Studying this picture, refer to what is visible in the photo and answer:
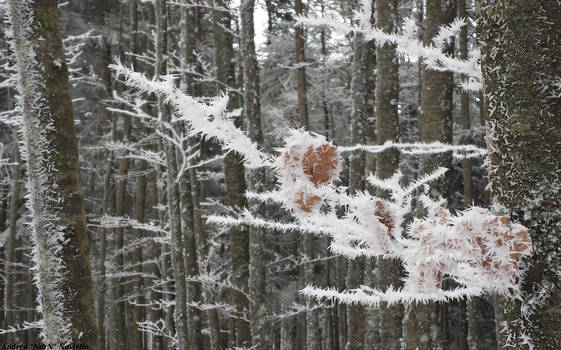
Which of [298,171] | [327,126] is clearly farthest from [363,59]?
[327,126]

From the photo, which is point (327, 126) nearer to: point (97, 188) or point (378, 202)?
point (97, 188)

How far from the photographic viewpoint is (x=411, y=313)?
5.43 m

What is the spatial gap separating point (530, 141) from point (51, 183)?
2826mm

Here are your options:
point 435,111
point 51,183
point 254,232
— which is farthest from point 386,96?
point 51,183

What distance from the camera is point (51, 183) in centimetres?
309

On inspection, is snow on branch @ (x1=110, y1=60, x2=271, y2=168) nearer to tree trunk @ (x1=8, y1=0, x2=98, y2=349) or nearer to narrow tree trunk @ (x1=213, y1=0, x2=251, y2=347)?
tree trunk @ (x1=8, y1=0, x2=98, y2=349)

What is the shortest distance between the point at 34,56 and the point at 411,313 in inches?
182

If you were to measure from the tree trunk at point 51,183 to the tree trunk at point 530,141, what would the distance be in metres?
2.67

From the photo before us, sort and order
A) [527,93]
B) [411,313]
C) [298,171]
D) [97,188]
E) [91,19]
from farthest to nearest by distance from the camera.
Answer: [97,188] < [91,19] < [411,313] < [527,93] < [298,171]

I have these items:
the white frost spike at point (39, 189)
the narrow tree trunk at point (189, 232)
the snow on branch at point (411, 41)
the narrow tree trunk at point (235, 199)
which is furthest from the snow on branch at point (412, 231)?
the narrow tree trunk at point (189, 232)

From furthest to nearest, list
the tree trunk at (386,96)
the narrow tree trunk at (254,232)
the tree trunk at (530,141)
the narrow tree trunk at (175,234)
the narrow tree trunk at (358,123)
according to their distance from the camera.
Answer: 1. the narrow tree trunk at (358,123)
2. the narrow tree trunk at (175,234)
3. the narrow tree trunk at (254,232)
4. the tree trunk at (386,96)
5. the tree trunk at (530,141)

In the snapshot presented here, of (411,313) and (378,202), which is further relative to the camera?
(411,313)

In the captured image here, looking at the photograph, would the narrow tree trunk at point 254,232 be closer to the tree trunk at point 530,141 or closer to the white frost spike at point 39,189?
the white frost spike at point 39,189

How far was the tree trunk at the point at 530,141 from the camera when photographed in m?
1.45
